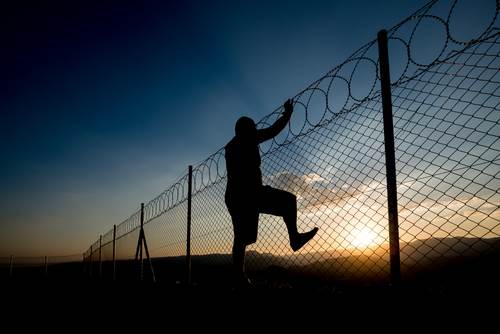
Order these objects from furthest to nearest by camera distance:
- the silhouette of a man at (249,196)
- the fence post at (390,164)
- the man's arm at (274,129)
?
the man's arm at (274,129), the silhouette of a man at (249,196), the fence post at (390,164)

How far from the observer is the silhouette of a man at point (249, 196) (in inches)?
113

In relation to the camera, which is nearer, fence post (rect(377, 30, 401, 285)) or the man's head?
fence post (rect(377, 30, 401, 285))

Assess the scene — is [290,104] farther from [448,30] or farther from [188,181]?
[188,181]

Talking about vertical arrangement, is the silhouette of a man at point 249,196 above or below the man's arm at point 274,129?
below

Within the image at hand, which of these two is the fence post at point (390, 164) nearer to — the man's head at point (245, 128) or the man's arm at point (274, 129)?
the man's arm at point (274, 129)

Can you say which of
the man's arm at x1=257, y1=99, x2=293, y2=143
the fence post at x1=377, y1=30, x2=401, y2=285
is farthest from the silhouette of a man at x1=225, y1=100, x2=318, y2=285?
the fence post at x1=377, y1=30, x2=401, y2=285

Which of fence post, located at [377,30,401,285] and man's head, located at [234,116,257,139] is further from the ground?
man's head, located at [234,116,257,139]

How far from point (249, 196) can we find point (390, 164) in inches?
52.6

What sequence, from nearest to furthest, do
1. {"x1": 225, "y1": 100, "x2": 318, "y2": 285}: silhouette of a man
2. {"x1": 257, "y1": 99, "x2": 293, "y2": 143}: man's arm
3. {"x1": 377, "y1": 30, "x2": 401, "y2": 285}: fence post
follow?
{"x1": 377, "y1": 30, "x2": 401, "y2": 285}: fence post
{"x1": 225, "y1": 100, "x2": 318, "y2": 285}: silhouette of a man
{"x1": 257, "y1": 99, "x2": 293, "y2": 143}: man's arm

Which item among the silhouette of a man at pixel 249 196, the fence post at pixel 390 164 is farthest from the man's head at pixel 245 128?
the fence post at pixel 390 164

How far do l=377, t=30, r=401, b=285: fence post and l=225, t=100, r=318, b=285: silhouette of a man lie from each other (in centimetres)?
86

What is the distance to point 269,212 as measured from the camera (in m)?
2.91

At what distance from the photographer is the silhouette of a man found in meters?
2.86

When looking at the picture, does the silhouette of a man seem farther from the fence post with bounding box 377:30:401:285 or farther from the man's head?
the fence post with bounding box 377:30:401:285
